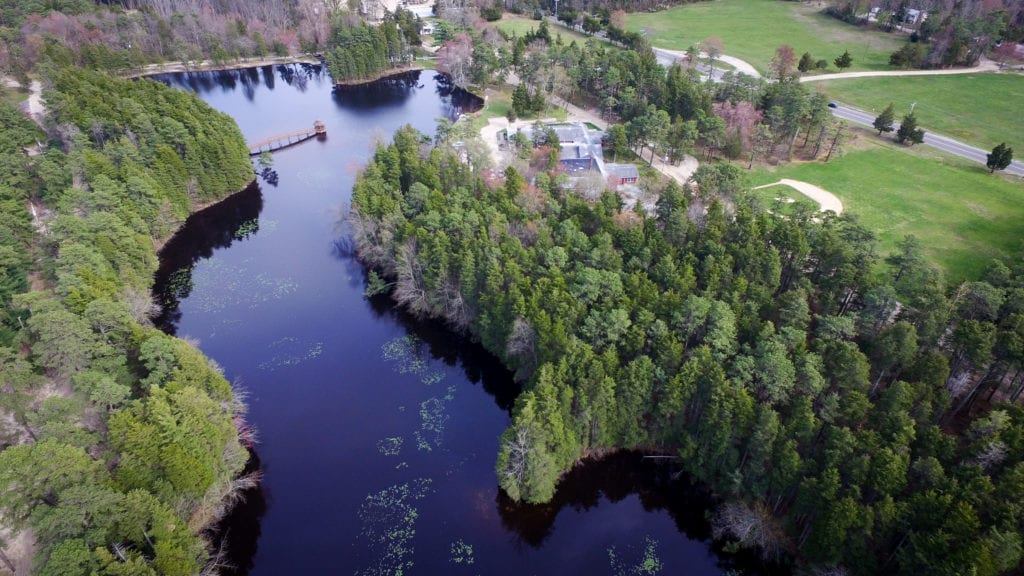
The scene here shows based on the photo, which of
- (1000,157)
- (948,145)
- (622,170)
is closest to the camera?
(1000,157)

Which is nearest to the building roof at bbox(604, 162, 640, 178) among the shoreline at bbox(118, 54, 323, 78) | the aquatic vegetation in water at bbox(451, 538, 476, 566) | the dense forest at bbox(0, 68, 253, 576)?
the aquatic vegetation in water at bbox(451, 538, 476, 566)

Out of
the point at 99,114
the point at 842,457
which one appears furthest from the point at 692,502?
the point at 99,114

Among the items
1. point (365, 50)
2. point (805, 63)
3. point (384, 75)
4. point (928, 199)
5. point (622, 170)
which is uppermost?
point (365, 50)

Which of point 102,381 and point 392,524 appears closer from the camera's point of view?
point 102,381

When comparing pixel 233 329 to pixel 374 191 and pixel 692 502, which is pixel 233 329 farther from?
pixel 692 502

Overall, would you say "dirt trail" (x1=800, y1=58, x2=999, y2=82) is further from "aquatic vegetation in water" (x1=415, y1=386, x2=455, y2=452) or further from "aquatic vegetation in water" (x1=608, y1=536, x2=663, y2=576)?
"aquatic vegetation in water" (x1=608, y1=536, x2=663, y2=576)

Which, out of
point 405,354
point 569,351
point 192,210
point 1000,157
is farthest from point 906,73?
point 192,210

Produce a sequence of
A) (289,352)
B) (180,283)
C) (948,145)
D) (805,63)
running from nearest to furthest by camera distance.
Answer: (289,352) → (180,283) → (948,145) → (805,63)

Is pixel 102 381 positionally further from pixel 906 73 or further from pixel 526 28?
pixel 906 73
